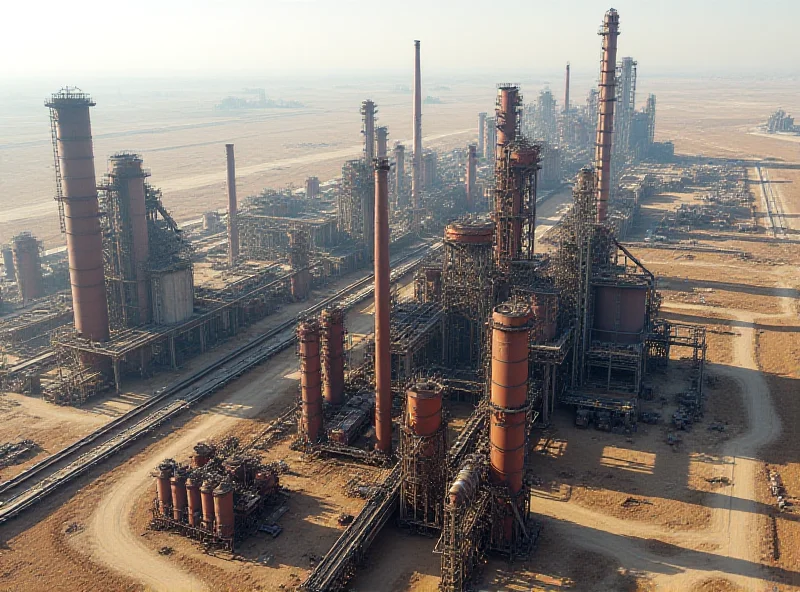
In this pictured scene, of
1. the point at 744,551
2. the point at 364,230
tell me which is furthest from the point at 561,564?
the point at 364,230

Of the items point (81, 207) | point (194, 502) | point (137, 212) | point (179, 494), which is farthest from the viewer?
point (137, 212)

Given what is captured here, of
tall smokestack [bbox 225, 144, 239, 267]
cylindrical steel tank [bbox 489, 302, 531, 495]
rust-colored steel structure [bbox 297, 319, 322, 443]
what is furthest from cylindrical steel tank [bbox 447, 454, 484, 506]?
tall smokestack [bbox 225, 144, 239, 267]

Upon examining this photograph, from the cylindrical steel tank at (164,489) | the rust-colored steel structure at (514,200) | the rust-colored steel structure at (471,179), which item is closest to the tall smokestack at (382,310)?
the cylindrical steel tank at (164,489)

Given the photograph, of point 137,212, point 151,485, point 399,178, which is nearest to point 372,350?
point 151,485

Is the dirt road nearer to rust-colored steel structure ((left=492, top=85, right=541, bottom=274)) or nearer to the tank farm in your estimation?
the tank farm

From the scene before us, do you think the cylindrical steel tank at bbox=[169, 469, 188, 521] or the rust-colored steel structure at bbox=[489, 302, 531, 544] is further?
the cylindrical steel tank at bbox=[169, 469, 188, 521]

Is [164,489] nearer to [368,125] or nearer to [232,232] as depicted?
[232,232]
